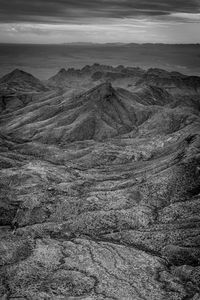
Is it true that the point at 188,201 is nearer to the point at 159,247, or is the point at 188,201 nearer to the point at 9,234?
the point at 159,247

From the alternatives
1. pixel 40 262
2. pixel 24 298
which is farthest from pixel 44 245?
pixel 24 298

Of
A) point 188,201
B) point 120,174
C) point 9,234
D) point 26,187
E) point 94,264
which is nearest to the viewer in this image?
point 94,264

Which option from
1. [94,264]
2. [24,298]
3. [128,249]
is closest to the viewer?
[24,298]

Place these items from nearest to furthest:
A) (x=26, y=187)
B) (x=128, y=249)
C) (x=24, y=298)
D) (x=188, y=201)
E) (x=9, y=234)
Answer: (x=24, y=298) → (x=128, y=249) → (x=9, y=234) → (x=188, y=201) → (x=26, y=187)

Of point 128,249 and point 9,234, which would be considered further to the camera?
point 9,234

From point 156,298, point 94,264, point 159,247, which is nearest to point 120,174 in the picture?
point 159,247

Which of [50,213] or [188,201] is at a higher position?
[188,201]

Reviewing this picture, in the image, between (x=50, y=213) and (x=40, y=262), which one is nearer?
(x=40, y=262)

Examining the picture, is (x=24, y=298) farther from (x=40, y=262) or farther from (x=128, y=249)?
(x=128, y=249)

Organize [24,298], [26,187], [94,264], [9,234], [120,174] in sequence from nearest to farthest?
[24,298], [94,264], [9,234], [26,187], [120,174]
